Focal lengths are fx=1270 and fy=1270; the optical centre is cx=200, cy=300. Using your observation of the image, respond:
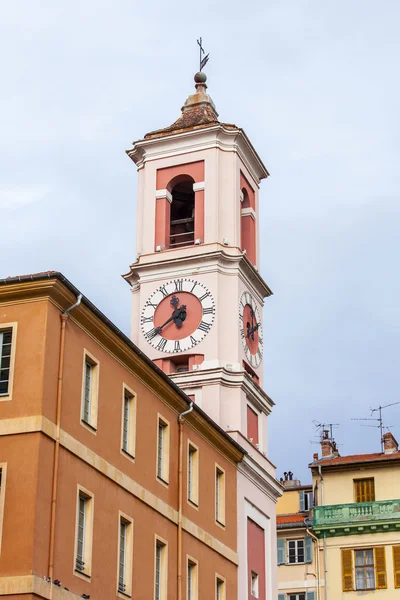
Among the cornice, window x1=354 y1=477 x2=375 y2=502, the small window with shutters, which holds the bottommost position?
the small window with shutters

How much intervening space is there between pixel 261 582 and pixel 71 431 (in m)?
16.3

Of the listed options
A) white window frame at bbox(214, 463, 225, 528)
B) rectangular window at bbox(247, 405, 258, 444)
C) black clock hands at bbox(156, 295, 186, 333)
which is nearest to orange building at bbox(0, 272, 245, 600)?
white window frame at bbox(214, 463, 225, 528)

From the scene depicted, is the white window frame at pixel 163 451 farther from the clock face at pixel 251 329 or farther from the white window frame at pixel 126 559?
the clock face at pixel 251 329

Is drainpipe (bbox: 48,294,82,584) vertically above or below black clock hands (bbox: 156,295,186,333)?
below

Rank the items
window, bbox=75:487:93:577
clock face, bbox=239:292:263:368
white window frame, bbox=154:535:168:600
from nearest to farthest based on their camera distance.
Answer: window, bbox=75:487:93:577
white window frame, bbox=154:535:168:600
clock face, bbox=239:292:263:368

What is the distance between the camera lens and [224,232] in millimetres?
48250

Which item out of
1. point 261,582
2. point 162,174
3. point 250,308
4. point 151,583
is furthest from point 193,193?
point 151,583

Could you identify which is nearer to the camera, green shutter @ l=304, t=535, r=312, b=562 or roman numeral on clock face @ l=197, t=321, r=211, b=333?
roman numeral on clock face @ l=197, t=321, r=211, b=333

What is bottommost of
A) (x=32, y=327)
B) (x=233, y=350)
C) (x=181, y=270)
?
(x=32, y=327)

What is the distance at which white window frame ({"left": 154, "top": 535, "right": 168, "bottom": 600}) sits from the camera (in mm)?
35094

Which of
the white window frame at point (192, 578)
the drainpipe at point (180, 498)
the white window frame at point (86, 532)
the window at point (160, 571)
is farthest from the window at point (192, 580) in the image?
the white window frame at point (86, 532)

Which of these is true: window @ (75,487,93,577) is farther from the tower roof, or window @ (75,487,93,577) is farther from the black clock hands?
the tower roof

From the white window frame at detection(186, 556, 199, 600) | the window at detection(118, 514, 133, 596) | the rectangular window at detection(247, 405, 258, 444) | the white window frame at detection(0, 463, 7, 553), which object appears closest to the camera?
the white window frame at detection(0, 463, 7, 553)

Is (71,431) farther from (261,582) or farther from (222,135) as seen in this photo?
(222,135)
